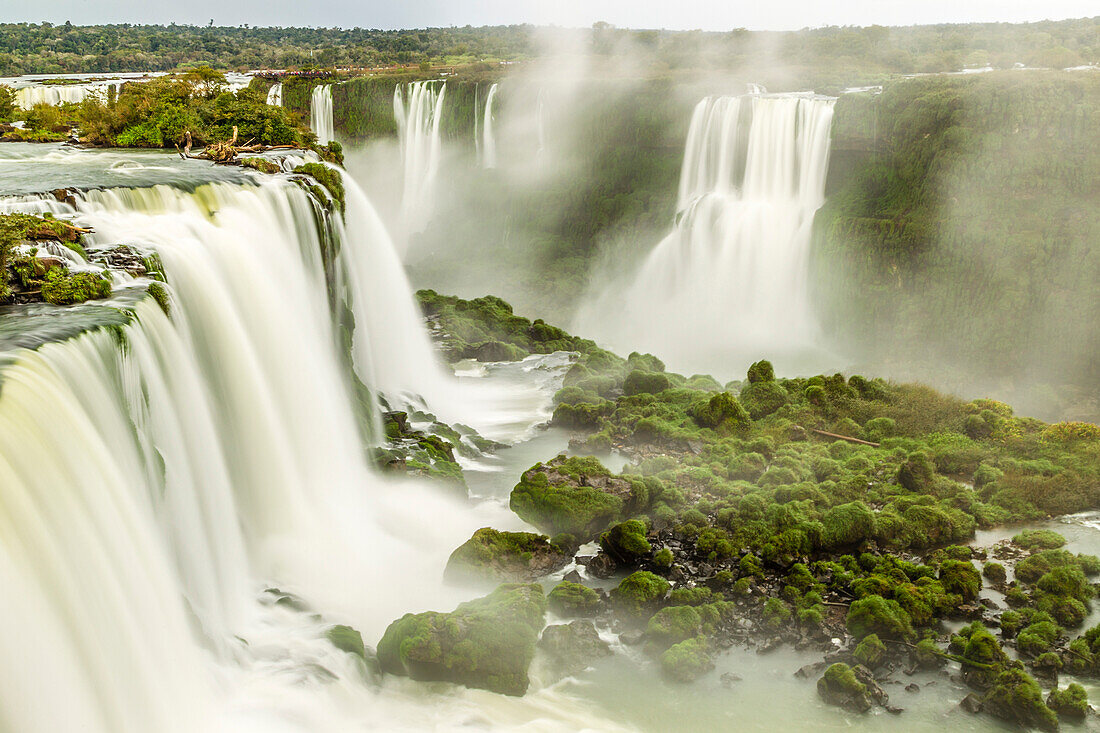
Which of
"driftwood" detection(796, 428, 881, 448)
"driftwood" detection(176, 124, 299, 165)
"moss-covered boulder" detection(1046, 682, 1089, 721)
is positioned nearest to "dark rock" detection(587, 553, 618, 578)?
"moss-covered boulder" detection(1046, 682, 1089, 721)

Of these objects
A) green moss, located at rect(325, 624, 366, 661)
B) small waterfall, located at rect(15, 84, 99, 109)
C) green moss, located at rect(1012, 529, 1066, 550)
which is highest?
small waterfall, located at rect(15, 84, 99, 109)

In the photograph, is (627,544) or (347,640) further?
(627,544)

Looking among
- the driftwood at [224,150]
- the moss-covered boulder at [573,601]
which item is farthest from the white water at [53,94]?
the moss-covered boulder at [573,601]

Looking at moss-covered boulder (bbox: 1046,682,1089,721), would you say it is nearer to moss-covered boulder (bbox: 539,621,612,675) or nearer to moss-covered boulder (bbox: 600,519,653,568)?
moss-covered boulder (bbox: 539,621,612,675)

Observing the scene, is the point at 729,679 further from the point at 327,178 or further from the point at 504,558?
the point at 327,178

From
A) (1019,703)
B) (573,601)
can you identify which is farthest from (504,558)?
(1019,703)

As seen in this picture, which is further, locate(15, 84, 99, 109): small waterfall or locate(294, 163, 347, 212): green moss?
locate(15, 84, 99, 109): small waterfall
